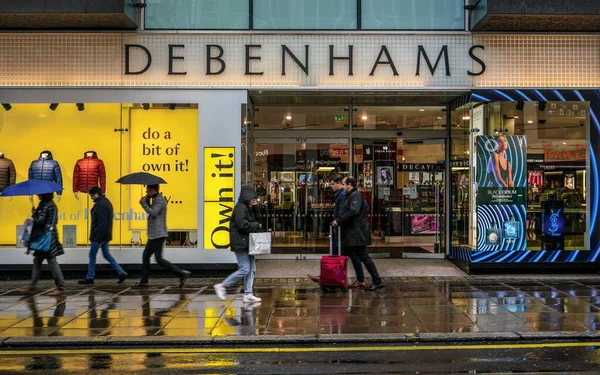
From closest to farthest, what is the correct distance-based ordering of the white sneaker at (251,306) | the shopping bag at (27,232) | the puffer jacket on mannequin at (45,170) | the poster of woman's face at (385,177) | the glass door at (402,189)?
1. the white sneaker at (251,306)
2. the shopping bag at (27,232)
3. the puffer jacket on mannequin at (45,170)
4. the glass door at (402,189)
5. the poster of woman's face at (385,177)

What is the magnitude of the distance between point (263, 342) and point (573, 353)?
11.6 feet

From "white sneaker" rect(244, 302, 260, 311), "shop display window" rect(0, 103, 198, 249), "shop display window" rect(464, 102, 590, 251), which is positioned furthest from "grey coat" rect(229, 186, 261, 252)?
"shop display window" rect(464, 102, 590, 251)

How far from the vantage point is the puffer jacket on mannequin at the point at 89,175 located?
12.9 m

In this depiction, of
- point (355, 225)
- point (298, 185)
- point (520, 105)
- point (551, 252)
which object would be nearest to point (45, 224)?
point (355, 225)

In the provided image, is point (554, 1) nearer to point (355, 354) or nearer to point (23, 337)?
point (355, 354)

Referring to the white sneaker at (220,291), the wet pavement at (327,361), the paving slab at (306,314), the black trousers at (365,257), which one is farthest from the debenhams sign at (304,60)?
the wet pavement at (327,361)

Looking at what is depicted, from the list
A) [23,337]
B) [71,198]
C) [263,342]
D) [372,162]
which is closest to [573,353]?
[263,342]

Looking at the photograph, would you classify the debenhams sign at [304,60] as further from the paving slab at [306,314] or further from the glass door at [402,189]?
the paving slab at [306,314]

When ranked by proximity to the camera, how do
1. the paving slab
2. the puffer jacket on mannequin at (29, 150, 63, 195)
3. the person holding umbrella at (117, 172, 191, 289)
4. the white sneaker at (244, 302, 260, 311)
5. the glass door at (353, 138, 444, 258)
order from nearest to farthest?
the paving slab
the white sneaker at (244, 302, 260, 311)
the person holding umbrella at (117, 172, 191, 289)
the puffer jacket on mannequin at (29, 150, 63, 195)
the glass door at (353, 138, 444, 258)

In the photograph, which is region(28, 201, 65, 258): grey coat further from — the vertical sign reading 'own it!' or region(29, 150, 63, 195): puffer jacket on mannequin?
the vertical sign reading 'own it!'

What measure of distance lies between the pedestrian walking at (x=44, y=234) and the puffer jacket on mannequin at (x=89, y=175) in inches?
74.1

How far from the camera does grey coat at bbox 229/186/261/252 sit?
375 inches

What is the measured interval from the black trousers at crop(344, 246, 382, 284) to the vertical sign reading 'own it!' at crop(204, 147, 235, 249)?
2691mm

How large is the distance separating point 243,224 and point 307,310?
1624mm
